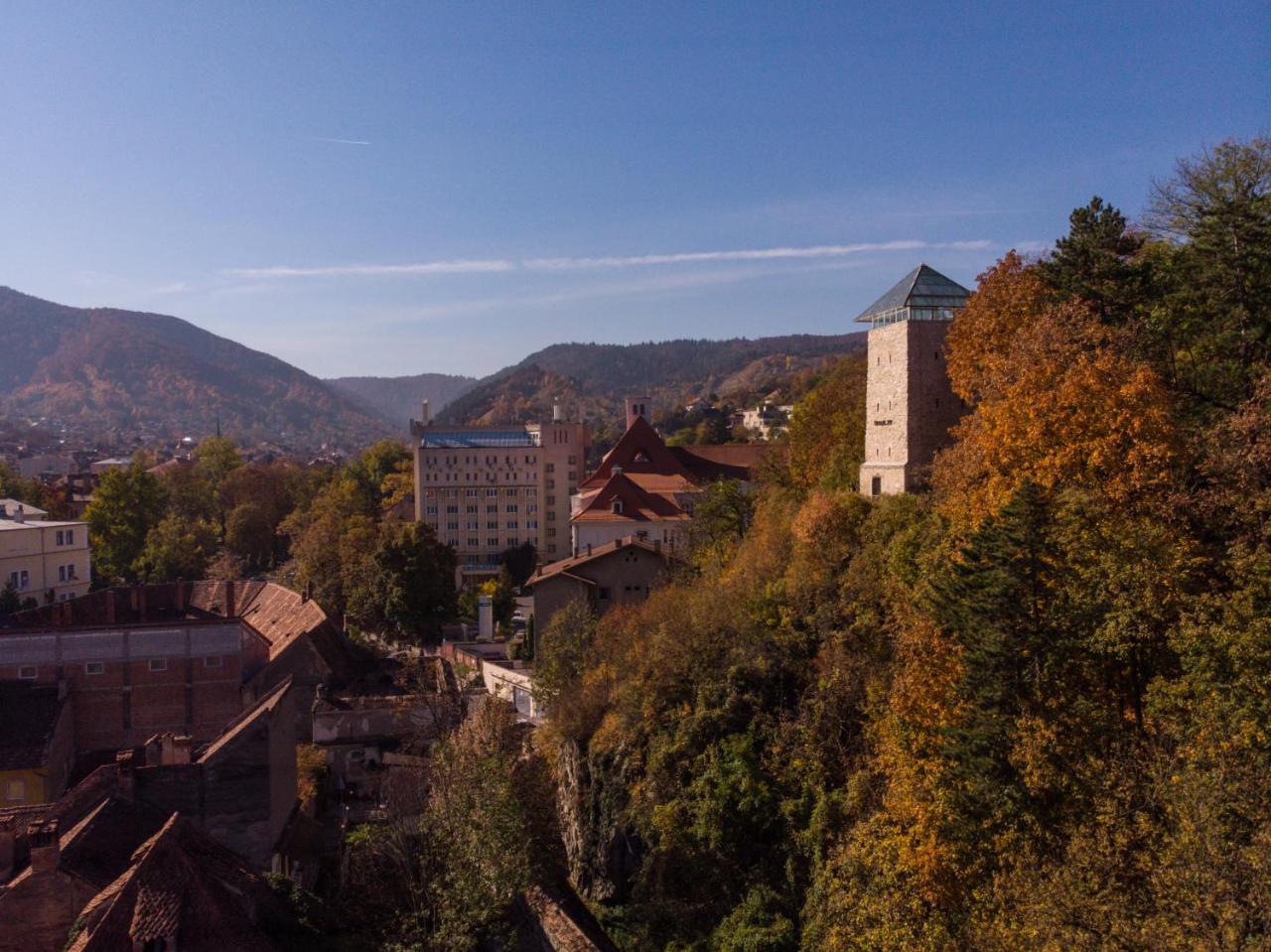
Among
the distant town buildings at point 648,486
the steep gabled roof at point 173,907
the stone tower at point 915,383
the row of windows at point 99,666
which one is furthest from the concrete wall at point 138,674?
the stone tower at point 915,383

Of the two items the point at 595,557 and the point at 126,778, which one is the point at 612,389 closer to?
the point at 595,557

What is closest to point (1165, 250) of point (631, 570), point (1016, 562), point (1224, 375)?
point (1224, 375)

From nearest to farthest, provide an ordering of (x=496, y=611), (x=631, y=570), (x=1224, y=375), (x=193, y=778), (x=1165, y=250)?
(x=1224, y=375), (x=193, y=778), (x=1165, y=250), (x=631, y=570), (x=496, y=611)

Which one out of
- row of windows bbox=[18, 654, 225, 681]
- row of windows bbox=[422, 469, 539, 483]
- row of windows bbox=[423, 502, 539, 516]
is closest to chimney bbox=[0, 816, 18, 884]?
row of windows bbox=[18, 654, 225, 681]

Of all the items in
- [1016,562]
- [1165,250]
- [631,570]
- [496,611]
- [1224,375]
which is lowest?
[496,611]

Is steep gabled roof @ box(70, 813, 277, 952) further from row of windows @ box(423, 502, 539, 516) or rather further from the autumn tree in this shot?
row of windows @ box(423, 502, 539, 516)

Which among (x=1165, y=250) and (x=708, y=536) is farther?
(x=708, y=536)

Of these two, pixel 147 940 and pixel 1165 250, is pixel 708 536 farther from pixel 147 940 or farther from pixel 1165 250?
pixel 147 940
